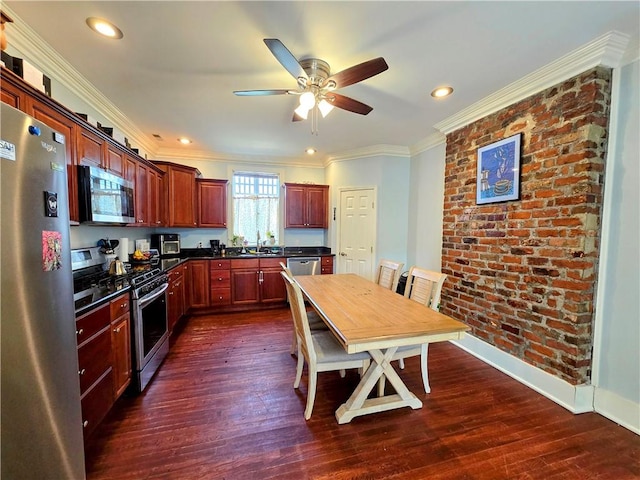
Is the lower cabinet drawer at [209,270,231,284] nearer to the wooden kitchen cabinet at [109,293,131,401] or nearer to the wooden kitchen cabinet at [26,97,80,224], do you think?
the wooden kitchen cabinet at [109,293,131,401]

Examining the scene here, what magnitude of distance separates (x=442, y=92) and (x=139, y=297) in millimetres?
3256

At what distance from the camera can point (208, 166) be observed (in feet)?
15.1

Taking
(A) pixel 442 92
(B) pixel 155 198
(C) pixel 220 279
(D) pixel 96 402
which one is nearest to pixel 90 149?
(B) pixel 155 198

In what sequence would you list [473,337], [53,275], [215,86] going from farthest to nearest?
1. [473,337]
2. [215,86]
3. [53,275]

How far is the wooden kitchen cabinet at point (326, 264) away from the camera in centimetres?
464

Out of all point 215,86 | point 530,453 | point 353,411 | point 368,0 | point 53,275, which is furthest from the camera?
point 215,86

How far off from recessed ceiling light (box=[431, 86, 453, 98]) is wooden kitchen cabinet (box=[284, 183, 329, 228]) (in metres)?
2.62

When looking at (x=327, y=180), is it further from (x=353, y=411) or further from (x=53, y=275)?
(x=53, y=275)

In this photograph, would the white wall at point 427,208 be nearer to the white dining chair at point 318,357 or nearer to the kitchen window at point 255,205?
the white dining chair at point 318,357

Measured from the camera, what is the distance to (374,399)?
1970 millimetres

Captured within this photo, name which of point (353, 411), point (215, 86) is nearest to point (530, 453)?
point (353, 411)

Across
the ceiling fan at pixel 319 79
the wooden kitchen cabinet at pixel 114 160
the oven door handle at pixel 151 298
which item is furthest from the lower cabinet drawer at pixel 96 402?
the ceiling fan at pixel 319 79

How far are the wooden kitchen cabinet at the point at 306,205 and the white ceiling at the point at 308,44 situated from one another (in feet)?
6.65

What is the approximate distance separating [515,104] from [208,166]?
14.5 ft
